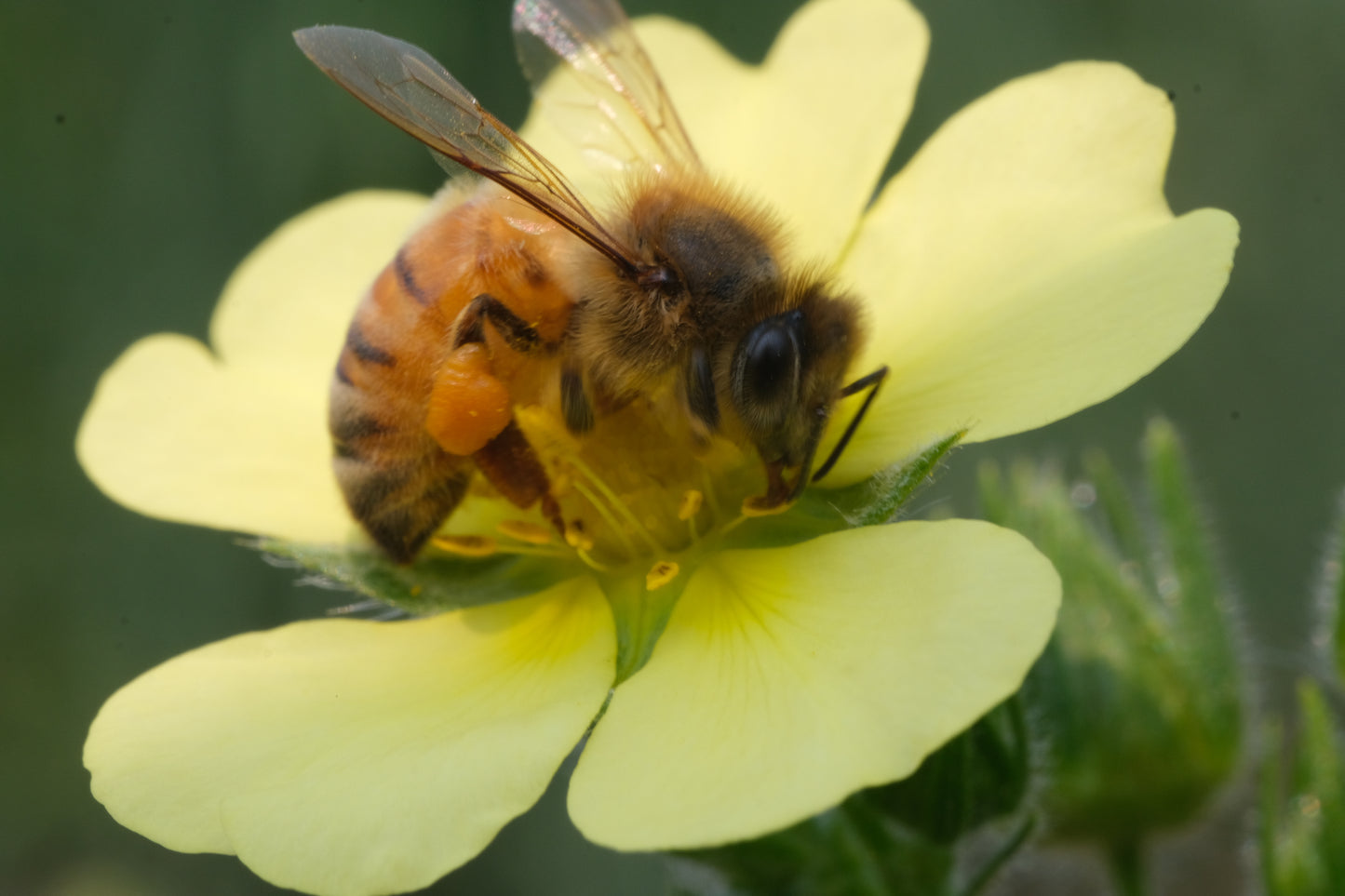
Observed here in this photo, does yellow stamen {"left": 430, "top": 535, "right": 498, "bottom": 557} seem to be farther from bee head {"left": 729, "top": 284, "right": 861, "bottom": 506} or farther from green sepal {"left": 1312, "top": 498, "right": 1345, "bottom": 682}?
green sepal {"left": 1312, "top": 498, "right": 1345, "bottom": 682}

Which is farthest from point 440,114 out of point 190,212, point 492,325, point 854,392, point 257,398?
point 190,212

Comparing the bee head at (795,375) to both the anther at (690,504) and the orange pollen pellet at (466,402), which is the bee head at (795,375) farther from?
the orange pollen pellet at (466,402)

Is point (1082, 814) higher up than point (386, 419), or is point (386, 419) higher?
point (386, 419)

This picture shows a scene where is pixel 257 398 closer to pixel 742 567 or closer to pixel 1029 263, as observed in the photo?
pixel 742 567

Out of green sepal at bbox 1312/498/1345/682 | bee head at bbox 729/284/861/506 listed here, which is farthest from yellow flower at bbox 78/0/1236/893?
green sepal at bbox 1312/498/1345/682

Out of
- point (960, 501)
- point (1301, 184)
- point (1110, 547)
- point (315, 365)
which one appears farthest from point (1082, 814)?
point (1301, 184)

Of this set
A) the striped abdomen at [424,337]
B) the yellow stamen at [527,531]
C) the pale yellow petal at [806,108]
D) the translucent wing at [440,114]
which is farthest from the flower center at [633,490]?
the pale yellow petal at [806,108]

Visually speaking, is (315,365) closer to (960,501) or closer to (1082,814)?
(1082,814)
